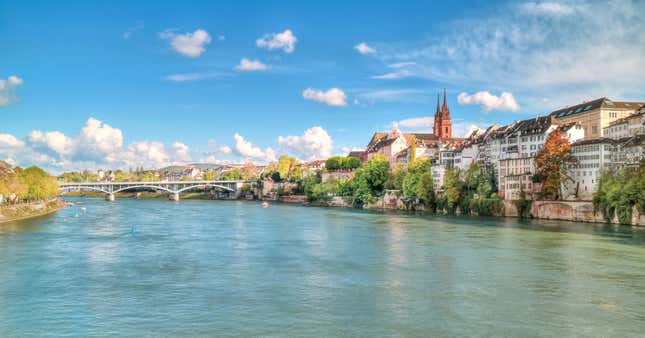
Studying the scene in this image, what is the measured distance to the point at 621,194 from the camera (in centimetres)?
4591

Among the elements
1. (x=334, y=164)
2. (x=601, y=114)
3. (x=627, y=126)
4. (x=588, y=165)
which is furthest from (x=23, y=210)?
(x=334, y=164)

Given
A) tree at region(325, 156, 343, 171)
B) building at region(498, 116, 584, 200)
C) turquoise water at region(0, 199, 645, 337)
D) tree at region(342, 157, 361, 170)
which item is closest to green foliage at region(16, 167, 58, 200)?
turquoise water at region(0, 199, 645, 337)

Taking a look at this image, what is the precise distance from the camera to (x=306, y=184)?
117m

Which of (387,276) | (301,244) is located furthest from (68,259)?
(387,276)

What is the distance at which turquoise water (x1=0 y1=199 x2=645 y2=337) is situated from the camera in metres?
15.6

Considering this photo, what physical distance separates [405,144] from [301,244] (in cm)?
7970

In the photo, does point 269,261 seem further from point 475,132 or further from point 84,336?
point 475,132

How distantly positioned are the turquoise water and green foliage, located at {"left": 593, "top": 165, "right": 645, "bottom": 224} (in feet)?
29.9

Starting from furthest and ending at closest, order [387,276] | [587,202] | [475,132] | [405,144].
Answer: [405,144], [475,132], [587,202], [387,276]

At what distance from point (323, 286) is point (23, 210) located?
154ft

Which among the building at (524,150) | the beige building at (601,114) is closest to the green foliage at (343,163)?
the building at (524,150)

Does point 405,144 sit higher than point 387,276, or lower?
higher

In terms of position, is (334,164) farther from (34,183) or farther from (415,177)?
(34,183)

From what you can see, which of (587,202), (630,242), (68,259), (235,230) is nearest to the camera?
(68,259)
